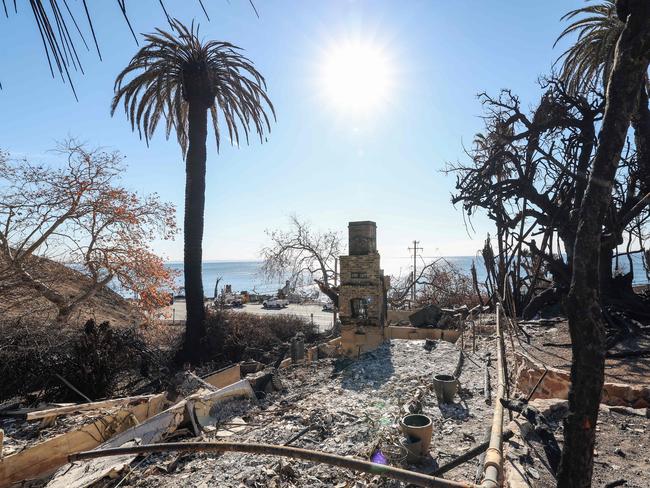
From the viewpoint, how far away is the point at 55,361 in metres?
10.2

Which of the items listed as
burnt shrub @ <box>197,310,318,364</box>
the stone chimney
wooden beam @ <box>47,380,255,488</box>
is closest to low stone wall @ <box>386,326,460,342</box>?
the stone chimney

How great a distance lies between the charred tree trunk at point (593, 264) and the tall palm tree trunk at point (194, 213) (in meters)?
14.6

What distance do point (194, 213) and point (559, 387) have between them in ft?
44.1

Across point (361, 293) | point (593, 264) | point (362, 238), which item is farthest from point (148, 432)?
point (362, 238)

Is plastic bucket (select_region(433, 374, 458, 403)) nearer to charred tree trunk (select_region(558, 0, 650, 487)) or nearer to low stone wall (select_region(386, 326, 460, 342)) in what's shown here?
charred tree trunk (select_region(558, 0, 650, 487))

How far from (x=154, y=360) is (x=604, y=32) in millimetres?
20337

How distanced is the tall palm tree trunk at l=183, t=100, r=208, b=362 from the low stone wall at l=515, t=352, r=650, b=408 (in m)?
12.0

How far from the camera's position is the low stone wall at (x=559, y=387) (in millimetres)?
5648

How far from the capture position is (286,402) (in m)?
8.64

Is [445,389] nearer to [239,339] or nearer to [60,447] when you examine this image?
[60,447]

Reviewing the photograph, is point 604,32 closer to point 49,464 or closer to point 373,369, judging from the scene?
point 373,369

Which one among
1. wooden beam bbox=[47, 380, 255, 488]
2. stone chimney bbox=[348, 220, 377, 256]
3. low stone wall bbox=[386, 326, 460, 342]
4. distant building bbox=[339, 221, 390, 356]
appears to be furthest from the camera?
low stone wall bbox=[386, 326, 460, 342]

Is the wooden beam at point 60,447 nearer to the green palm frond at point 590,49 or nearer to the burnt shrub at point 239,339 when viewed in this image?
the burnt shrub at point 239,339

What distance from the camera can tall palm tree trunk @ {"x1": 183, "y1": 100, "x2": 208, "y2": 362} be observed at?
15031mm
